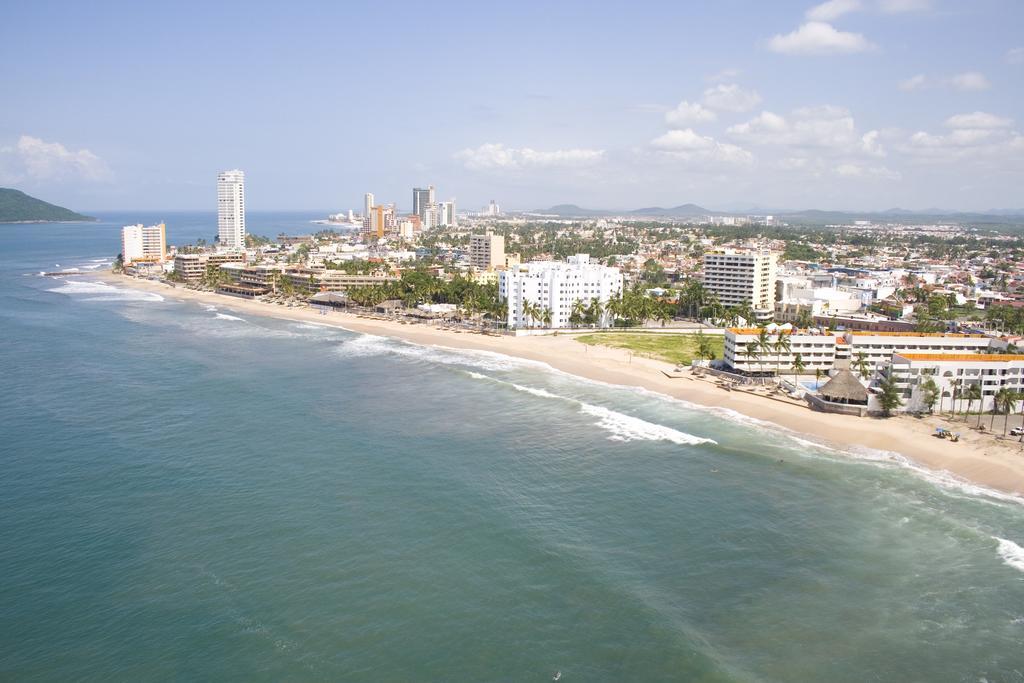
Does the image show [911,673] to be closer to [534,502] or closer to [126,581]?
[534,502]

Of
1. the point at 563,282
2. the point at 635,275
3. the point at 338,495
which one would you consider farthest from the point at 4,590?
the point at 635,275

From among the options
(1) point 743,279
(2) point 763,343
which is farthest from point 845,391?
(1) point 743,279

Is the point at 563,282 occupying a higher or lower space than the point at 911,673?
higher

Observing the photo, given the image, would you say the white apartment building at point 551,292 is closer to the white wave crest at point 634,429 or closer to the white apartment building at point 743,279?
the white apartment building at point 743,279

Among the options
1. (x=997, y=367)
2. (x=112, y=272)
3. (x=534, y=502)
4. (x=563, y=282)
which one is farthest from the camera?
(x=112, y=272)

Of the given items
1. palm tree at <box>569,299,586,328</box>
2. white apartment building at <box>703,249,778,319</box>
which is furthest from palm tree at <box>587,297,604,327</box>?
white apartment building at <box>703,249,778,319</box>

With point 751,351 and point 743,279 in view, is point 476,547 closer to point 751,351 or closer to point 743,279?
point 751,351

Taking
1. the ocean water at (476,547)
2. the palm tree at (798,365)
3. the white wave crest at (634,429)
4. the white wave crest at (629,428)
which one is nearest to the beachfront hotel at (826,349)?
the palm tree at (798,365)
